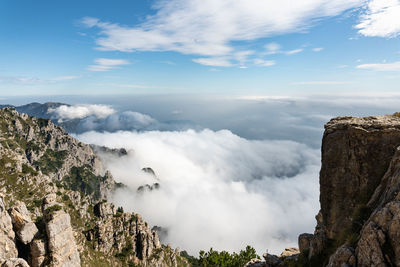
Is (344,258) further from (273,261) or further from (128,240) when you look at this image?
(128,240)

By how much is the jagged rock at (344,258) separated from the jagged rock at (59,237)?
6257cm

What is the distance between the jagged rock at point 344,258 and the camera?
20656 mm

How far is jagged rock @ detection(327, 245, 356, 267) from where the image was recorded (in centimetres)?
2066

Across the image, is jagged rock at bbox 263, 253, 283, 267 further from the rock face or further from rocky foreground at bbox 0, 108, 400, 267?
the rock face

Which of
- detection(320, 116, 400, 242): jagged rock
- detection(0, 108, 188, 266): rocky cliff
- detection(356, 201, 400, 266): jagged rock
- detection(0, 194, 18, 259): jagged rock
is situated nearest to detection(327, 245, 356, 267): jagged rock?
detection(356, 201, 400, 266): jagged rock

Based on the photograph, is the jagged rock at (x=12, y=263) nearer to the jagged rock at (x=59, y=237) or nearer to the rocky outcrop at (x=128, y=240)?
the jagged rock at (x=59, y=237)

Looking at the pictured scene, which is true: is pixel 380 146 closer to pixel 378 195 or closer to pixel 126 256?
pixel 378 195

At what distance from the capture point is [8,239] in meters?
47.0

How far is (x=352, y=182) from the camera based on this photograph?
28812 mm

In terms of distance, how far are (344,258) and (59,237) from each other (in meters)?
65.1

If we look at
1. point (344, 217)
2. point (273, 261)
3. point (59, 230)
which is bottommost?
point (59, 230)

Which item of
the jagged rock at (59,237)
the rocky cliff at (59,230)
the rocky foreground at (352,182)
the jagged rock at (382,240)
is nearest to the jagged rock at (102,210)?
the rocky cliff at (59,230)

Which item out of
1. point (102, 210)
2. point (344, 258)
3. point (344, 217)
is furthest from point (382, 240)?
point (102, 210)

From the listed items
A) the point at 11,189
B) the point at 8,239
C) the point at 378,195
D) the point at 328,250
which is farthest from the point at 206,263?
the point at 11,189
